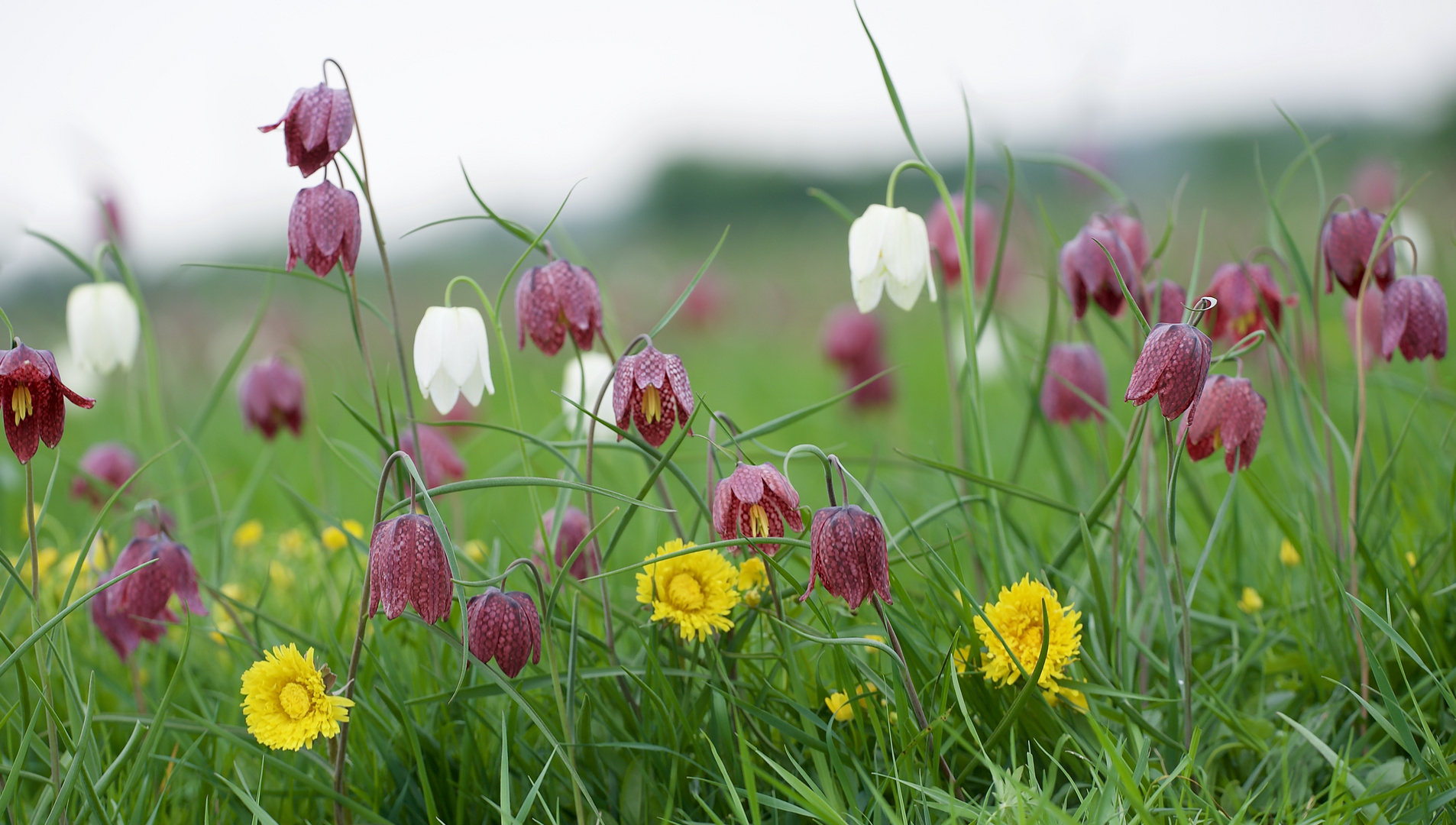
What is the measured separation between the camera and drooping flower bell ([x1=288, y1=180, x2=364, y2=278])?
1050mm

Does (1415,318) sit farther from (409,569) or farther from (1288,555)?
(409,569)

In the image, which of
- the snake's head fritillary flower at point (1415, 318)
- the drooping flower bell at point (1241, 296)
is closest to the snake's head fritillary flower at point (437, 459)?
the drooping flower bell at point (1241, 296)

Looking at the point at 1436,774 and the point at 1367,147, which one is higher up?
the point at 1436,774

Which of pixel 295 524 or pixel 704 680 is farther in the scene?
pixel 295 524

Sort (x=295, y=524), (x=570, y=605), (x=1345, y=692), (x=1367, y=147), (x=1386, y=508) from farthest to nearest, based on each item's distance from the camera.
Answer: (x=1367, y=147)
(x=295, y=524)
(x=1386, y=508)
(x=570, y=605)
(x=1345, y=692)

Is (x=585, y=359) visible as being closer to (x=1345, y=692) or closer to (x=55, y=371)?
(x=55, y=371)

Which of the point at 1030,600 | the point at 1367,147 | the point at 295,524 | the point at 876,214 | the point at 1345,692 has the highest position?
the point at 876,214

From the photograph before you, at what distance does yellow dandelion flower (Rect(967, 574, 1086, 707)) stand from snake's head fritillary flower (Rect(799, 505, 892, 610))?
0.57ft

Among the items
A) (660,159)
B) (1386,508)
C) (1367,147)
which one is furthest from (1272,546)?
(660,159)

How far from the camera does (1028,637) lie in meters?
1.10

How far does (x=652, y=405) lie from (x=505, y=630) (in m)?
0.28

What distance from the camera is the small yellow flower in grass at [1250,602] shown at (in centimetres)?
147

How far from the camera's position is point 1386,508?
147 cm

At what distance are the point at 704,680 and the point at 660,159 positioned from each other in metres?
15.7
